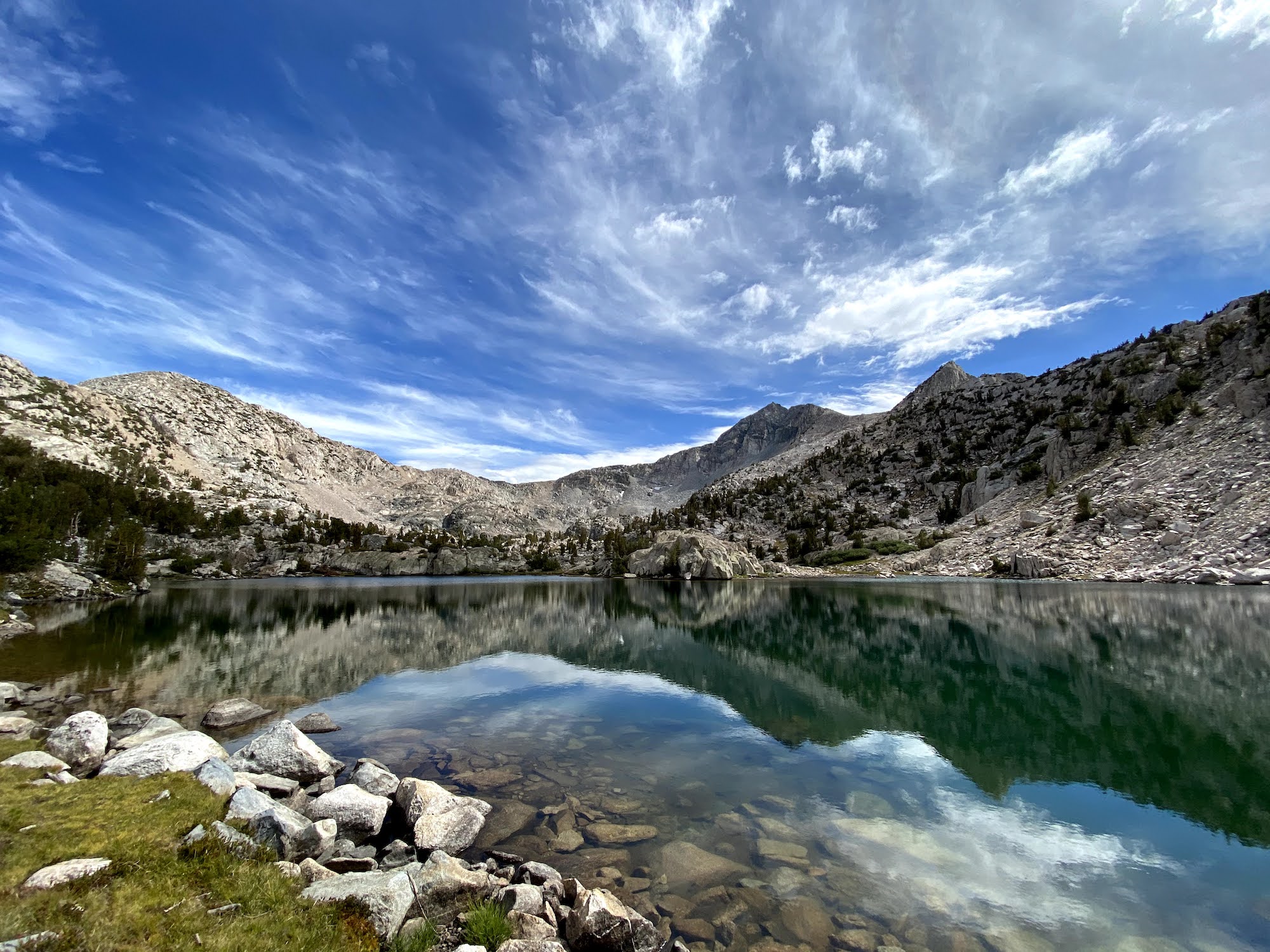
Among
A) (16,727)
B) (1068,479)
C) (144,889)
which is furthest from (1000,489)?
(16,727)

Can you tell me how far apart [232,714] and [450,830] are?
1466 cm

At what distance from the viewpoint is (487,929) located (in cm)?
779

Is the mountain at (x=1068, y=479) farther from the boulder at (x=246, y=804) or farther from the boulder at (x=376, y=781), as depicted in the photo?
the boulder at (x=246, y=804)

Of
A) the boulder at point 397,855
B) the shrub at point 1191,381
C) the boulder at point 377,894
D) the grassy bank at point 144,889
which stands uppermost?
the shrub at point 1191,381

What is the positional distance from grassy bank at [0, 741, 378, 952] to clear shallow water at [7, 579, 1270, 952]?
540 cm

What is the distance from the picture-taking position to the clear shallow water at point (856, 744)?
33.4 feet

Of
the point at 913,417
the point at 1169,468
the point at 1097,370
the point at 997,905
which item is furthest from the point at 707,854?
the point at 913,417

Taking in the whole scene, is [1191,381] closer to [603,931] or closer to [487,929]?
[603,931]

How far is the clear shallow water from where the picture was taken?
10.2 meters

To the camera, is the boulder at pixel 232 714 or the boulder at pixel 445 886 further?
the boulder at pixel 232 714

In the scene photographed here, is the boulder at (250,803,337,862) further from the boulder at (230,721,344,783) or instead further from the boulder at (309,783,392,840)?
the boulder at (230,721,344,783)

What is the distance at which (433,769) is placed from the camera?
17.3 meters

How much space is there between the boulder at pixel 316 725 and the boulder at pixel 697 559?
115017 millimetres

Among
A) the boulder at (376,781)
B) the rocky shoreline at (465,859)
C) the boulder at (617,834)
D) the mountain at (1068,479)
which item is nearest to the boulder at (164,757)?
the rocky shoreline at (465,859)
